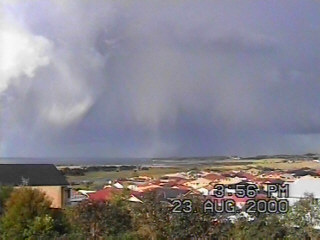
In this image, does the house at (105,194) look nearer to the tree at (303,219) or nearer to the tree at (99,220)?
the tree at (99,220)

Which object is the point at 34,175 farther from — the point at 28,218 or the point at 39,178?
the point at 28,218

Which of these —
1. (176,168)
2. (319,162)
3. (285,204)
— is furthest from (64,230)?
(319,162)

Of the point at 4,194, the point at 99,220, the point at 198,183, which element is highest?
the point at 198,183

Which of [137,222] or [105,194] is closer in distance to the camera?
[137,222]

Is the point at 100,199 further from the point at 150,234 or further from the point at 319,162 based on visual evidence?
the point at 319,162

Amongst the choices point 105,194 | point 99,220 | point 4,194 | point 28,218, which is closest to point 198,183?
point 99,220

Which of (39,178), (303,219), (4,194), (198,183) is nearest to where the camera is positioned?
(303,219)

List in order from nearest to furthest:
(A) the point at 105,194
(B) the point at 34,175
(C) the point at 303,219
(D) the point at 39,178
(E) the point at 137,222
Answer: (C) the point at 303,219 < (E) the point at 137,222 < (A) the point at 105,194 < (D) the point at 39,178 < (B) the point at 34,175
